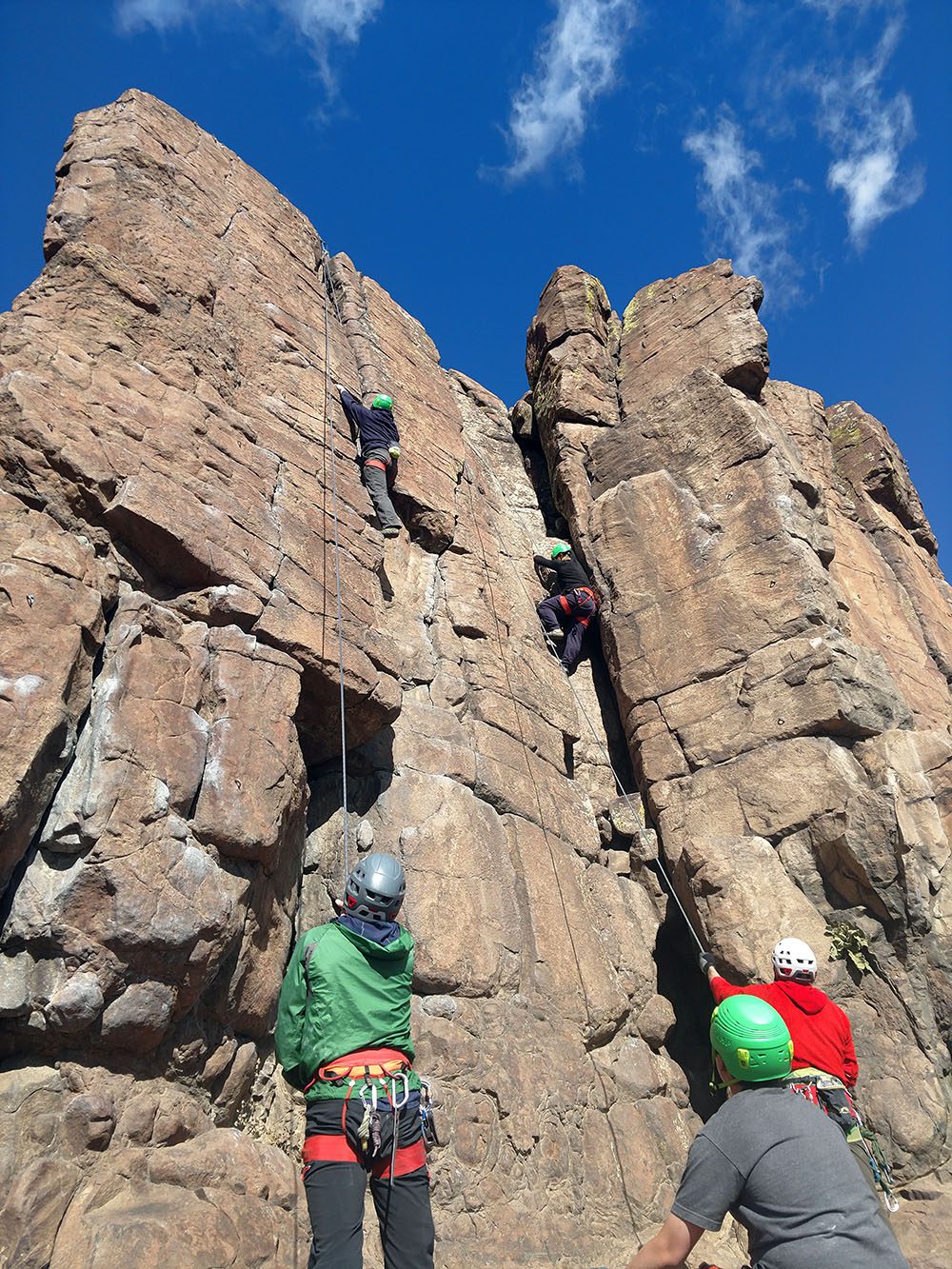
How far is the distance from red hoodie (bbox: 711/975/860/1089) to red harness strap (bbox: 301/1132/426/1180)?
2.14 meters

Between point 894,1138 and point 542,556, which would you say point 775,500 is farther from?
point 894,1138

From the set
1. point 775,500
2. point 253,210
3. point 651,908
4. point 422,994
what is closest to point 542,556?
point 775,500

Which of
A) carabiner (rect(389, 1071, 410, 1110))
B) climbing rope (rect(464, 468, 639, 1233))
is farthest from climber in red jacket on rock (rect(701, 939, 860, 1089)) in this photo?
carabiner (rect(389, 1071, 410, 1110))

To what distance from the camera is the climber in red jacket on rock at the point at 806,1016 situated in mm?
4930

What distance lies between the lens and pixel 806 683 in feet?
28.1

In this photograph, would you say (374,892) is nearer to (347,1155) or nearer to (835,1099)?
(347,1155)

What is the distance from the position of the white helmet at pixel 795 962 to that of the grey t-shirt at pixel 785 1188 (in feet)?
9.22

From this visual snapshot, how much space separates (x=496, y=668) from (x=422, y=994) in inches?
140

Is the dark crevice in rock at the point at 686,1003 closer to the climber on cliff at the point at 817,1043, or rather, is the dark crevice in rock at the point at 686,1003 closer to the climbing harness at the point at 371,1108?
the climber on cliff at the point at 817,1043

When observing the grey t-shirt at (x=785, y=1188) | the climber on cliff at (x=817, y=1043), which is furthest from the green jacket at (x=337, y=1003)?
the climber on cliff at (x=817, y=1043)

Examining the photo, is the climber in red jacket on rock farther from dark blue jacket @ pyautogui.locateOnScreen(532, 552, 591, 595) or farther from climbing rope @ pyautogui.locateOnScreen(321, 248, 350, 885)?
dark blue jacket @ pyautogui.locateOnScreen(532, 552, 591, 595)

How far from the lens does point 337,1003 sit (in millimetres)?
3803

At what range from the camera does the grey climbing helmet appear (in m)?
4.05

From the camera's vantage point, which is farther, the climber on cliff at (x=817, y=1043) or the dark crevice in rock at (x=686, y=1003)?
the dark crevice in rock at (x=686, y=1003)
